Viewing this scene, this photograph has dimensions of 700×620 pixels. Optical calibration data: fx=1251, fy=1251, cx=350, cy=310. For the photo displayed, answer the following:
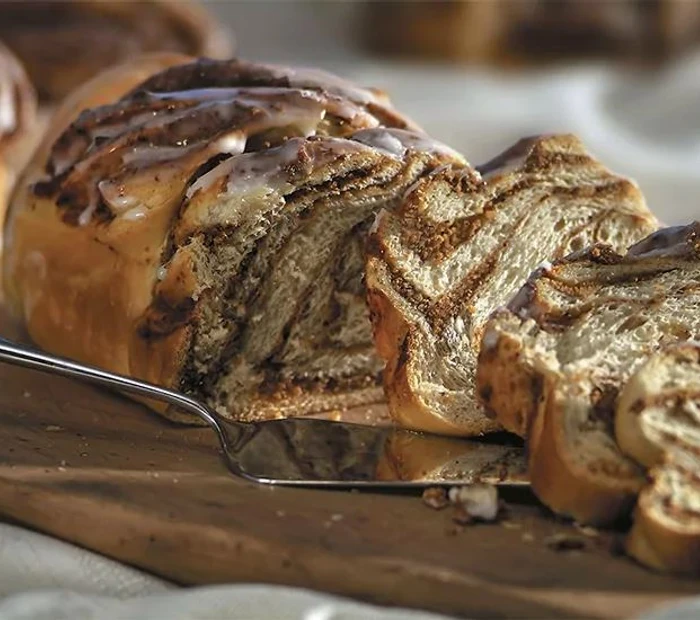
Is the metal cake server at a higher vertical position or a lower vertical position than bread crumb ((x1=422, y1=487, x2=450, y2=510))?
lower

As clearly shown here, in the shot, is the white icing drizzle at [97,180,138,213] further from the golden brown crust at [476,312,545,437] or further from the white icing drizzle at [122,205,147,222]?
the golden brown crust at [476,312,545,437]

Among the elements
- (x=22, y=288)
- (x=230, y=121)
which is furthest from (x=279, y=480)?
(x=22, y=288)

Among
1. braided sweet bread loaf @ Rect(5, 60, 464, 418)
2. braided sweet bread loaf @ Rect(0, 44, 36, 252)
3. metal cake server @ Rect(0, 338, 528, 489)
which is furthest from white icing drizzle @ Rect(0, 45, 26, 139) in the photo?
metal cake server @ Rect(0, 338, 528, 489)

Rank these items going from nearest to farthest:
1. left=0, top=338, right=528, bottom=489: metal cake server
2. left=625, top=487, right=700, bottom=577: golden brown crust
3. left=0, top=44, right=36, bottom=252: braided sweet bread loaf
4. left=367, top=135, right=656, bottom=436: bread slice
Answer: left=625, top=487, right=700, bottom=577: golden brown crust → left=0, top=338, right=528, bottom=489: metal cake server → left=367, top=135, right=656, bottom=436: bread slice → left=0, top=44, right=36, bottom=252: braided sweet bread loaf

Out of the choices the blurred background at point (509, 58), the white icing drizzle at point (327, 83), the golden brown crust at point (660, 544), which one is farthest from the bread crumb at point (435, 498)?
the blurred background at point (509, 58)

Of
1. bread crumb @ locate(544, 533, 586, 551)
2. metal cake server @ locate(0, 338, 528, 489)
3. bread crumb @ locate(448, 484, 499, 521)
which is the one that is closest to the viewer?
bread crumb @ locate(544, 533, 586, 551)

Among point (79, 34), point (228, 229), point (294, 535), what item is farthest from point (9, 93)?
point (294, 535)

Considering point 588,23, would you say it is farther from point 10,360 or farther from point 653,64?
point 10,360
